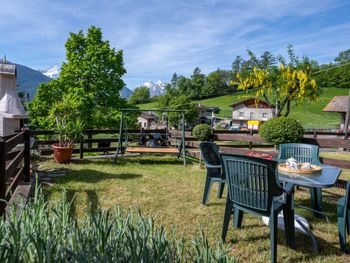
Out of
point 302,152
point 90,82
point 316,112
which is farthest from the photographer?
point 316,112

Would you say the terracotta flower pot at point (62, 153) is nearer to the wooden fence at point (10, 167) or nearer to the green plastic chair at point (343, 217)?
the wooden fence at point (10, 167)

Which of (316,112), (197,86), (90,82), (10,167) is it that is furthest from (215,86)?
(10,167)

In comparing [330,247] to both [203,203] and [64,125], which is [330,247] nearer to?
[203,203]

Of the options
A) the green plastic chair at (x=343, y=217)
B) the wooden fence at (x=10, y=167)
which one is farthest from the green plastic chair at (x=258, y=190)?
the wooden fence at (x=10, y=167)

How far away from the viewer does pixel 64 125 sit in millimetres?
6543

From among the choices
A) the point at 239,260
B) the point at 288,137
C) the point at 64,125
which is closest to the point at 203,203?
the point at 239,260

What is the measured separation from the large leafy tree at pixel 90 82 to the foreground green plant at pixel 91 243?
1352cm

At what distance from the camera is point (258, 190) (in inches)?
104

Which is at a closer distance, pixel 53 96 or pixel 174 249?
pixel 174 249

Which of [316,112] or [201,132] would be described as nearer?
[201,132]

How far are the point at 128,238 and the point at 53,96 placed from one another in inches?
614

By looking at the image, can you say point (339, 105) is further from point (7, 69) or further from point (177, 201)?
point (7, 69)

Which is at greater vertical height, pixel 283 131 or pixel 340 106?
pixel 340 106

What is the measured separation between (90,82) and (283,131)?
460 inches
